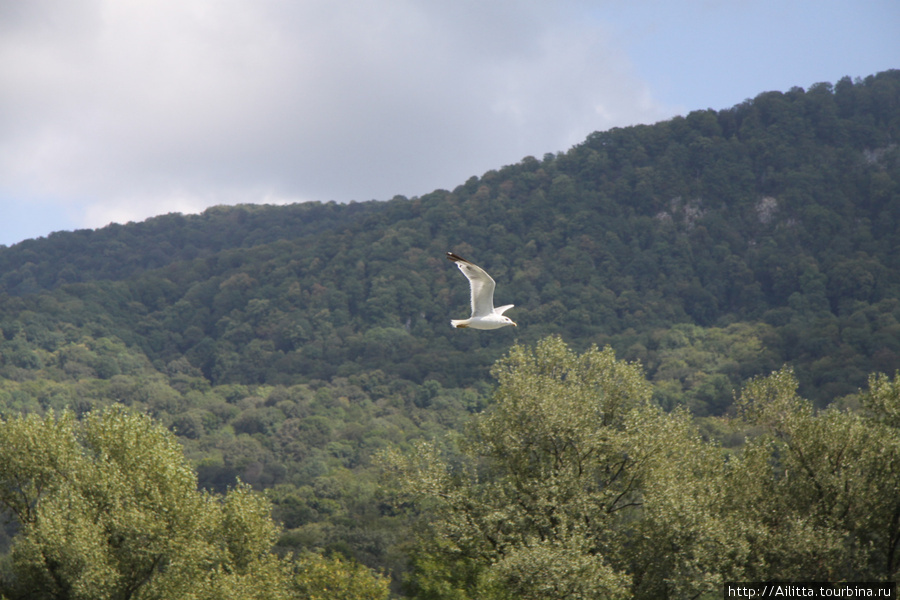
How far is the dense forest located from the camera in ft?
97.8

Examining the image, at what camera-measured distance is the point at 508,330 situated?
137 metres

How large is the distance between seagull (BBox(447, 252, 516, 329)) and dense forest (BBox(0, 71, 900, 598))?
6839mm

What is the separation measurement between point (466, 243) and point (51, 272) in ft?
309

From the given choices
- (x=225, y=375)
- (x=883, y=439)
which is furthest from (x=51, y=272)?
(x=883, y=439)

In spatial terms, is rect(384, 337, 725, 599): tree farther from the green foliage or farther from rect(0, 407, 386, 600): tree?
rect(0, 407, 386, 600): tree

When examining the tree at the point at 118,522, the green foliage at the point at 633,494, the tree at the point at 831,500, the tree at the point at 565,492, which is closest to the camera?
the tree at the point at 831,500

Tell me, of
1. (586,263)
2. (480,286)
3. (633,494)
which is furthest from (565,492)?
(586,263)

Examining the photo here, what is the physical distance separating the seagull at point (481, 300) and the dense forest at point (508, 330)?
684 cm

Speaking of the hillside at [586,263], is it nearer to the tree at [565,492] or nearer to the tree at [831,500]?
the tree at [565,492]

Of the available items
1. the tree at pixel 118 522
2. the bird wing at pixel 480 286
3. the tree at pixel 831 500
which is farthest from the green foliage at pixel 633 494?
the bird wing at pixel 480 286

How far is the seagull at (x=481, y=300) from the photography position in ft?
70.6

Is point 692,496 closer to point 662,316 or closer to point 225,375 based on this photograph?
point 662,316

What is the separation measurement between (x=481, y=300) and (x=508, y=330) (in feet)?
377

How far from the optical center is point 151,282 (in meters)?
167
